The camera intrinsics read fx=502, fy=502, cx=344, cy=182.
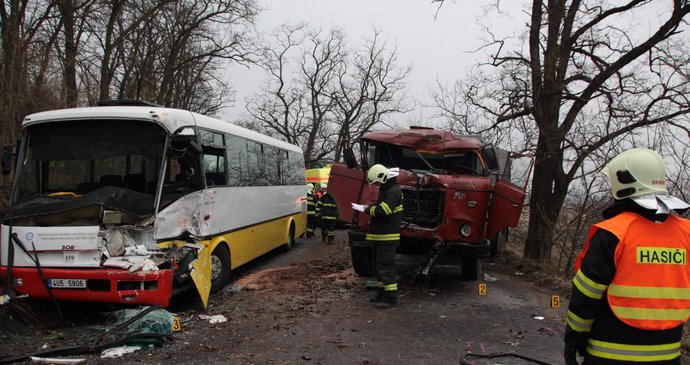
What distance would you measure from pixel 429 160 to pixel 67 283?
233 inches

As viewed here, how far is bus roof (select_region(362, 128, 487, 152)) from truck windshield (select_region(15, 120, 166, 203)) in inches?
150

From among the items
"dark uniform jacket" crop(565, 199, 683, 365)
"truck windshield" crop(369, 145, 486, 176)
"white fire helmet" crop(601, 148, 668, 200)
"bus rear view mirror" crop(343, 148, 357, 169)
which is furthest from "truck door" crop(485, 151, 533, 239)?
"dark uniform jacket" crop(565, 199, 683, 365)

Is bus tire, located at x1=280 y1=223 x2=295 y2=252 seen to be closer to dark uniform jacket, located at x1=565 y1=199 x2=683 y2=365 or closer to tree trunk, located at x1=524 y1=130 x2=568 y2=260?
tree trunk, located at x1=524 y1=130 x2=568 y2=260

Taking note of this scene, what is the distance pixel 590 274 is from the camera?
8.46 ft

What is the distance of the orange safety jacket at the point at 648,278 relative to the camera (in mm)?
2525

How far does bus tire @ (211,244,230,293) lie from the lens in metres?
7.62

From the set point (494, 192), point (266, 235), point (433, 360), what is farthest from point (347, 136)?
point (433, 360)

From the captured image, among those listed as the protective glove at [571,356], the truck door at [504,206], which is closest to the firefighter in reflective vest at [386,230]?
the truck door at [504,206]

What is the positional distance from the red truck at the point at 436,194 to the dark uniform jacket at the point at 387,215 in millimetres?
779

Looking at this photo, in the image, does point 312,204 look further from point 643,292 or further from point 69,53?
point 643,292

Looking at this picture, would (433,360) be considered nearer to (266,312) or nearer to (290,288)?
(266,312)

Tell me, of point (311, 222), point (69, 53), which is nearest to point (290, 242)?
point (311, 222)

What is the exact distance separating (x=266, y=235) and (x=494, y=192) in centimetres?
493

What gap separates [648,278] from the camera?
2.54 metres
